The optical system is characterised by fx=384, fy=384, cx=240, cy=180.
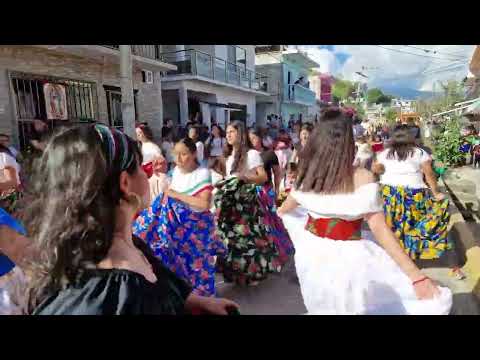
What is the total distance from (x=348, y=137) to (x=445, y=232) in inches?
102

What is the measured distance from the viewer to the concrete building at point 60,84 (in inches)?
289

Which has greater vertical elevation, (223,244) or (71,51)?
(71,51)

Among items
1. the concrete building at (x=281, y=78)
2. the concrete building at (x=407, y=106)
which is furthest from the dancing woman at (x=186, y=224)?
the concrete building at (x=407, y=106)

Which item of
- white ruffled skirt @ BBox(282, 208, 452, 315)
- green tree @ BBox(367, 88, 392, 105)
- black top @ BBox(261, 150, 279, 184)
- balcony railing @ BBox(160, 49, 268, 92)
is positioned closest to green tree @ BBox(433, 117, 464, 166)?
black top @ BBox(261, 150, 279, 184)

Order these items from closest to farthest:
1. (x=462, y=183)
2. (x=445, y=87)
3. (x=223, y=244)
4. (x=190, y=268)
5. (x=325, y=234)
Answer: (x=325, y=234) → (x=190, y=268) → (x=223, y=244) → (x=462, y=183) → (x=445, y=87)

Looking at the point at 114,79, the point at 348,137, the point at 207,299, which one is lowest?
the point at 207,299

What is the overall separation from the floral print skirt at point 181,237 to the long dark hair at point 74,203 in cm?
193

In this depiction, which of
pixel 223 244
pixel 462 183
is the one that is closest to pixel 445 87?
pixel 462 183

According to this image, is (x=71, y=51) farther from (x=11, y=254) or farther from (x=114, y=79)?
(x=11, y=254)

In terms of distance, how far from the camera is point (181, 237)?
3.17m

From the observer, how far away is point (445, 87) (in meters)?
27.8

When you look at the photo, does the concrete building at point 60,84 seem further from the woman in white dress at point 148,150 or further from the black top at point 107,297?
the black top at point 107,297

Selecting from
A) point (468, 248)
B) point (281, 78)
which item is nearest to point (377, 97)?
point (281, 78)

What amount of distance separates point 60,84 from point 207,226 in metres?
6.67
